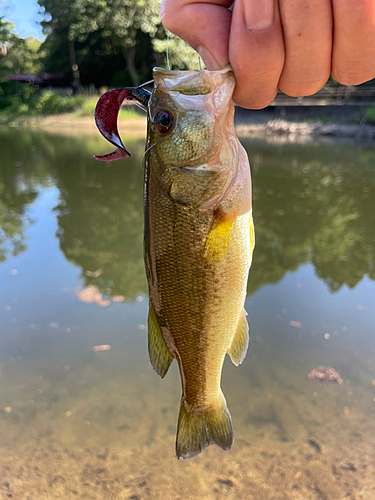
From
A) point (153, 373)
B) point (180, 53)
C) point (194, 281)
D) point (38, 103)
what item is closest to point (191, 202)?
point (194, 281)

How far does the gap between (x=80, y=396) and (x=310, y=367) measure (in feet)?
8.23

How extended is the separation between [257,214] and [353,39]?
7.23 metres

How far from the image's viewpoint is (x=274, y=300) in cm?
523

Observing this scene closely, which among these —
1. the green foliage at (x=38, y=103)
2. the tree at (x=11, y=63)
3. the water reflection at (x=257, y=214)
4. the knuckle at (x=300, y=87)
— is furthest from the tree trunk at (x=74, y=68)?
the knuckle at (x=300, y=87)

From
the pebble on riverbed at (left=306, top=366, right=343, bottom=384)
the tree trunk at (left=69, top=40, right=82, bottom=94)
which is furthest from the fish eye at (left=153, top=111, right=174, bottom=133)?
the tree trunk at (left=69, top=40, right=82, bottom=94)

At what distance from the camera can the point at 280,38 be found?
116cm

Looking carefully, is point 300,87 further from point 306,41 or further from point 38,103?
point 38,103

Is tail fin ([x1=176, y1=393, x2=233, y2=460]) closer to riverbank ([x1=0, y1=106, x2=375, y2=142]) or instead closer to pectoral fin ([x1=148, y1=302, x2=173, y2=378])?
pectoral fin ([x1=148, y1=302, x2=173, y2=378])

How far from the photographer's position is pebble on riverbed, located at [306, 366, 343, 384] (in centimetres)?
390

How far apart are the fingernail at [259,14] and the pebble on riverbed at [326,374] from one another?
3.68 meters

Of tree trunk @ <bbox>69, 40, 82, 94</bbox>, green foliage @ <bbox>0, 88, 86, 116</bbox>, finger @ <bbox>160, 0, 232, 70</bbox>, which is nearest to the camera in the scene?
finger @ <bbox>160, 0, 232, 70</bbox>

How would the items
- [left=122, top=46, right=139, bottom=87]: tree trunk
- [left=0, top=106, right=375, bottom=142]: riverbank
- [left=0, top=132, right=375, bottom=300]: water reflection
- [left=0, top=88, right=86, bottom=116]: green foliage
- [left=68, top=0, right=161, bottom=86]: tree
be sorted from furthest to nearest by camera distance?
[left=122, top=46, right=139, bottom=87]: tree trunk, [left=0, top=88, right=86, bottom=116]: green foliage, [left=68, top=0, right=161, bottom=86]: tree, [left=0, top=106, right=375, bottom=142]: riverbank, [left=0, top=132, right=375, bottom=300]: water reflection

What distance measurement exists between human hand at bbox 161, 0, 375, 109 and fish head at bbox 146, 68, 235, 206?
0.38 ft

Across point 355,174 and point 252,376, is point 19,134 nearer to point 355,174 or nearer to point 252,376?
point 355,174
